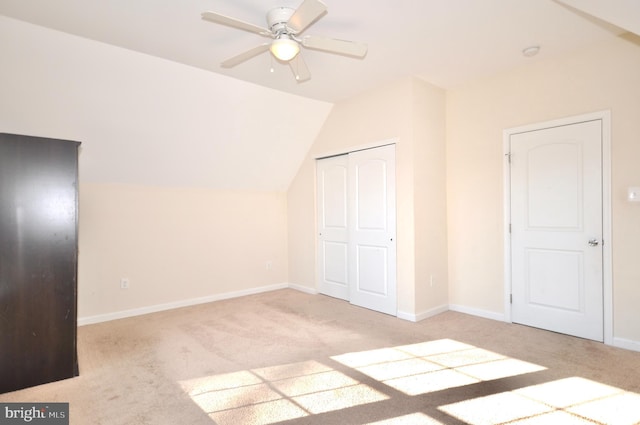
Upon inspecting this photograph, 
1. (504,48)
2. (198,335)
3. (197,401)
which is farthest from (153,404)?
(504,48)

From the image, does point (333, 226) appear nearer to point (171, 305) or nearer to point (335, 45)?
point (171, 305)

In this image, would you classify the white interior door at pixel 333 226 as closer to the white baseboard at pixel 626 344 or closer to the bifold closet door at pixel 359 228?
the bifold closet door at pixel 359 228

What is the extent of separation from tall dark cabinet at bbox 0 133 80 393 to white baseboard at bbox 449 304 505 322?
3851 millimetres

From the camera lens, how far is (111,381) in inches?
99.0

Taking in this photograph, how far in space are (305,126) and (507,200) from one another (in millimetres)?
2770

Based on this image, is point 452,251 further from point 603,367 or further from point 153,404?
point 153,404

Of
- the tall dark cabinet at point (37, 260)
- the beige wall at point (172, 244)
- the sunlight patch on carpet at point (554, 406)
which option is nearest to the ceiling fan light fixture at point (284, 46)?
the tall dark cabinet at point (37, 260)

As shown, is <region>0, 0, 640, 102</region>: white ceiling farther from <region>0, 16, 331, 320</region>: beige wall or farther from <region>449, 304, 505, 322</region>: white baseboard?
<region>449, 304, 505, 322</region>: white baseboard

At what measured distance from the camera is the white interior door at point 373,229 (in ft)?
13.3

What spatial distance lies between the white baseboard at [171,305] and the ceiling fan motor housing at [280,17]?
143 inches

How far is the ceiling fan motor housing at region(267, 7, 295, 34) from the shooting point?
2.42 meters

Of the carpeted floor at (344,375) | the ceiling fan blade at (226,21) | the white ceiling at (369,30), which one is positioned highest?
the white ceiling at (369,30)

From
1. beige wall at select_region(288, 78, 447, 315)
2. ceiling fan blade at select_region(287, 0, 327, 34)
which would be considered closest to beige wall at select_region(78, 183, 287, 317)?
beige wall at select_region(288, 78, 447, 315)

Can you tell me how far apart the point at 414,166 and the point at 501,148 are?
3.12 ft
